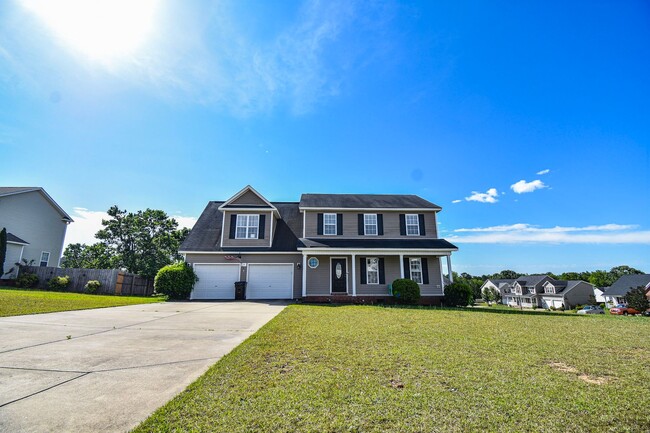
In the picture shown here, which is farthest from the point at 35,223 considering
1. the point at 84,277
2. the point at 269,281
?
the point at 269,281

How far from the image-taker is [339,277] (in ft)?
54.7

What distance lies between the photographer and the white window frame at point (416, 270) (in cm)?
1653

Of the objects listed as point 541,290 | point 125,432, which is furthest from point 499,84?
point 541,290

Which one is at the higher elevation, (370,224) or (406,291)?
(370,224)

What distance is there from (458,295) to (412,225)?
16.0 feet

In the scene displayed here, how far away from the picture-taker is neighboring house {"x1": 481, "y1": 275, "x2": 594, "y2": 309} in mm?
53169

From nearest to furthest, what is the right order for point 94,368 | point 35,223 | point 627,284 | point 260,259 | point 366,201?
point 94,368, point 260,259, point 366,201, point 35,223, point 627,284

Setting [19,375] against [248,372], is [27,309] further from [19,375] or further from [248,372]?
[248,372]

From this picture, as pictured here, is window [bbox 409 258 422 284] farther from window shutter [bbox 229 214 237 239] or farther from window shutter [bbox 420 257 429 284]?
window shutter [bbox 229 214 237 239]

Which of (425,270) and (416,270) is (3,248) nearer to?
(416,270)

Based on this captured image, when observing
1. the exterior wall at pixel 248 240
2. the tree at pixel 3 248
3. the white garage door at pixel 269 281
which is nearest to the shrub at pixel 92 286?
the tree at pixel 3 248

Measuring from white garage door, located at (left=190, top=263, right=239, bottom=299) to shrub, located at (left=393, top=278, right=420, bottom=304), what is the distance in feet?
30.3

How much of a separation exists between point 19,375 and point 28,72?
490 inches

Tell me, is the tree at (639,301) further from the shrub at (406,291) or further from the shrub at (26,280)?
the shrub at (26,280)
